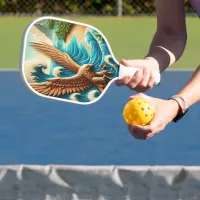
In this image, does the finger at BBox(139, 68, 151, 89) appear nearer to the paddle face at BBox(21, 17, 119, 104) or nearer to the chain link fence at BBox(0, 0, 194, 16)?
the paddle face at BBox(21, 17, 119, 104)

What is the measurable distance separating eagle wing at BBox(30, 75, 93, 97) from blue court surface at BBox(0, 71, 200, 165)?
7.67ft

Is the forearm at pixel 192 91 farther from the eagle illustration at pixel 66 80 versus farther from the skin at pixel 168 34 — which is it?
the eagle illustration at pixel 66 80

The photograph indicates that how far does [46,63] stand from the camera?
6.34 ft

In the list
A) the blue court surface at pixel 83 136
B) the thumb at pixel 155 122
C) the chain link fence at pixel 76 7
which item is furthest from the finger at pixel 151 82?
the chain link fence at pixel 76 7

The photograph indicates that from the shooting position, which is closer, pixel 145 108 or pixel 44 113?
pixel 145 108

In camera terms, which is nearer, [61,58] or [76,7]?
[61,58]

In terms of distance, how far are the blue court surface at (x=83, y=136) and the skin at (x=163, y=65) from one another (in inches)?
88.4

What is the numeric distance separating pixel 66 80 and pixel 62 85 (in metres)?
0.02

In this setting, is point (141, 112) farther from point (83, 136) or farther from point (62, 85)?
point (83, 136)

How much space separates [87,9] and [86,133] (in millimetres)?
6032

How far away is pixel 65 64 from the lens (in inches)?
77.0

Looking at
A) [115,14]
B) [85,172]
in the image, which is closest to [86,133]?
[85,172]

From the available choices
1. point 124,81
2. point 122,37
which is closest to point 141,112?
point 124,81

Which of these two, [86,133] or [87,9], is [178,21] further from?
[87,9]
